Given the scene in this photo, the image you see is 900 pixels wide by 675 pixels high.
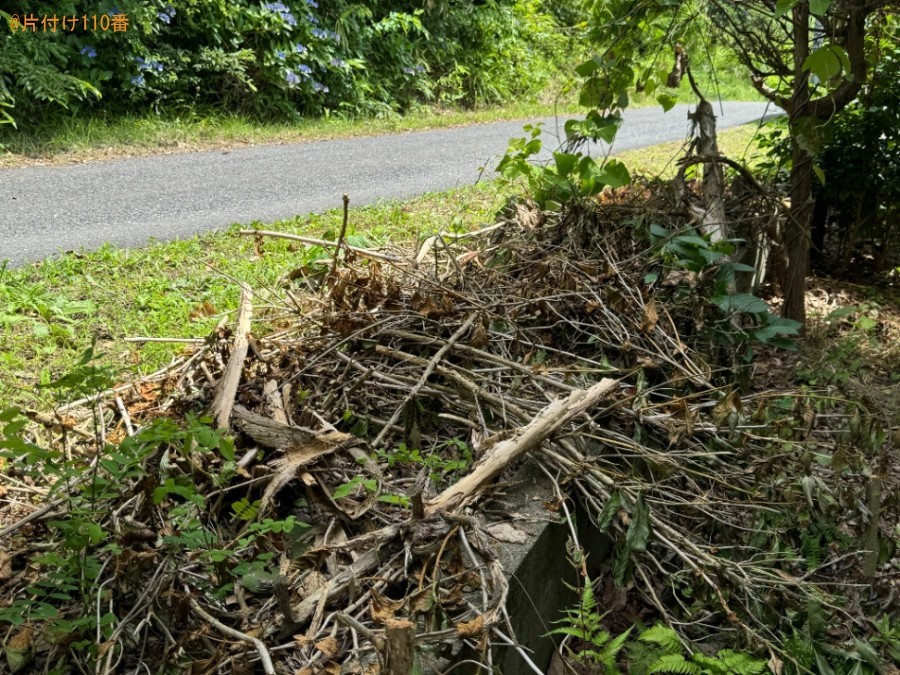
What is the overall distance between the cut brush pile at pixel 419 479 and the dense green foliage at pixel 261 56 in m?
6.62

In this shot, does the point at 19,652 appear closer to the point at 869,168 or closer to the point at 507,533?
the point at 507,533

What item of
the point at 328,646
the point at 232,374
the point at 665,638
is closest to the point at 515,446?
the point at 665,638

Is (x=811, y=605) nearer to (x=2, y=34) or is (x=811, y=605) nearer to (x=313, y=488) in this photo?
(x=313, y=488)

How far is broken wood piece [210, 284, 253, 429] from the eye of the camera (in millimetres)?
2385

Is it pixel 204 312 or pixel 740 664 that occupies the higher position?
pixel 204 312

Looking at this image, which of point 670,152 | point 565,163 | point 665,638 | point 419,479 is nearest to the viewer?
point 665,638

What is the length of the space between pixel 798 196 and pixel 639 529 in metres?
2.70

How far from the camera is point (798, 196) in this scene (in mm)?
4078

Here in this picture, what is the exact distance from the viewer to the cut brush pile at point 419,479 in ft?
5.70

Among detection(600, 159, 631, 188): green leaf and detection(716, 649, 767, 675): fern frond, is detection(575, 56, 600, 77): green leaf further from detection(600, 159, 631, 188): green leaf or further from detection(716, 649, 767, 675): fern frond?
detection(716, 649, 767, 675): fern frond

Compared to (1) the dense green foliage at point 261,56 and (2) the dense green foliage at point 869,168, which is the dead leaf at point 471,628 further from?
(1) the dense green foliage at point 261,56

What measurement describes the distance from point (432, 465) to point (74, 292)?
2.42 m

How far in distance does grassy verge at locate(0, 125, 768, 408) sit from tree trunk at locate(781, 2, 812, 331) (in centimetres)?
186

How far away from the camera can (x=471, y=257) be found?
3.67 m
